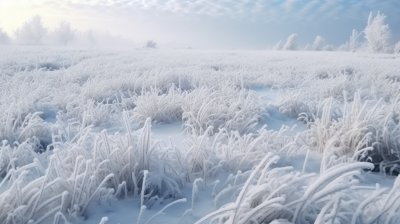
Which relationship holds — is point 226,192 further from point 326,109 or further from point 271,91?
point 271,91

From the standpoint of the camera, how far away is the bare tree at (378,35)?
50.8 metres

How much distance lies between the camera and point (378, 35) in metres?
50.8

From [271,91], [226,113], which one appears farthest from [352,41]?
[226,113]

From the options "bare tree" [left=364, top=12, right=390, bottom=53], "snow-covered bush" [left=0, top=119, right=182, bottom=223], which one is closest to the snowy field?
"snow-covered bush" [left=0, top=119, right=182, bottom=223]

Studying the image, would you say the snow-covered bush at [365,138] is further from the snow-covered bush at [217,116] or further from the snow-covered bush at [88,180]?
the snow-covered bush at [88,180]

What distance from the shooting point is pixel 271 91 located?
8.54 m

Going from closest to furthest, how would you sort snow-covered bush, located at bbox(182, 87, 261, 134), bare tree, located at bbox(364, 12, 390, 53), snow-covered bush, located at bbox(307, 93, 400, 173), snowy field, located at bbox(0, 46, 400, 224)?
snowy field, located at bbox(0, 46, 400, 224)
snow-covered bush, located at bbox(307, 93, 400, 173)
snow-covered bush, located at bbox(182, 87, 261, 134)
bare tree, located at bbox(364, 12, 390, 53)

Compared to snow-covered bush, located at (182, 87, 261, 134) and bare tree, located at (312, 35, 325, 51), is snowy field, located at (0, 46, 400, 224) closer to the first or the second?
snow-covered bush, located at (182, 87, 261, 134)

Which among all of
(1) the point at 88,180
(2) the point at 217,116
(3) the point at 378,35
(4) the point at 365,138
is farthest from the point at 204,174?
(3) the point at 378,35

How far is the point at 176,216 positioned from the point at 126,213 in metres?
0.30

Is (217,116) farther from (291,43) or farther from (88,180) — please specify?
(291,43)

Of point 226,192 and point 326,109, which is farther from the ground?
point 326,109

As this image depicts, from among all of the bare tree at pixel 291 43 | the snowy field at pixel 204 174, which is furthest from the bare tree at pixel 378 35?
the snowy field at pixel 204 174

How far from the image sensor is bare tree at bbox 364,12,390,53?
5075 cm
